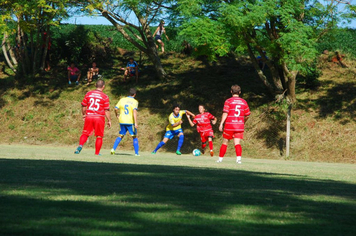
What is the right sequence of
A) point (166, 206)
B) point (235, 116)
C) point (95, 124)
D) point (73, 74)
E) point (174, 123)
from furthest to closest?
point (73, 74)
point (174, 123)
point (95, 124)
point (235, 116)
point (166, 206)

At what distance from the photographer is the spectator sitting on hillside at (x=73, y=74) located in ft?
112

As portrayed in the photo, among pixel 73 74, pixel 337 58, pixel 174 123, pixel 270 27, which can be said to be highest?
pixel 270 27

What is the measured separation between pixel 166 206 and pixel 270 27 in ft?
64.8

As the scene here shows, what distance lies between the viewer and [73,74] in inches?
1355

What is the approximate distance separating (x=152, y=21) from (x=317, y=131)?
11.4 meters

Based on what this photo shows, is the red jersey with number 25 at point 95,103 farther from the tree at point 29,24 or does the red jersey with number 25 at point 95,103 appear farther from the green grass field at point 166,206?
the tree at point 29,24

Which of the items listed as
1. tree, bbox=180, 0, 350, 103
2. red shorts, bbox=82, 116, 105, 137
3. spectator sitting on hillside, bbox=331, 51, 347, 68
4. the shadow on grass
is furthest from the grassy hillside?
the shadow on grass

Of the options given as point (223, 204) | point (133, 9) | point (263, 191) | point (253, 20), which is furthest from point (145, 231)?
point (133, 9)

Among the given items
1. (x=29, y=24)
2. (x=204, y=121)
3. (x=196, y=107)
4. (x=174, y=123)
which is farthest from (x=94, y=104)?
(x=29, y=24)

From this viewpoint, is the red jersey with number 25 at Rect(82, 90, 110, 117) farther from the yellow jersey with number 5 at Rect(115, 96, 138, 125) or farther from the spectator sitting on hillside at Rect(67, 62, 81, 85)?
the spectator sitting on hillside at Rect(67, 62, 81, 85)

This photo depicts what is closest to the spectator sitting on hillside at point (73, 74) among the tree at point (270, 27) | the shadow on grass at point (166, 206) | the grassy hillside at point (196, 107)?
the grassy hillside at point (196, 107)

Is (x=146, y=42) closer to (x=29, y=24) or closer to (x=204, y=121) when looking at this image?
(x=29, y=24)

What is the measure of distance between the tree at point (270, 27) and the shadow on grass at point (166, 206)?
1393cm

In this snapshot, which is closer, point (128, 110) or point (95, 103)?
point (95, 103)
